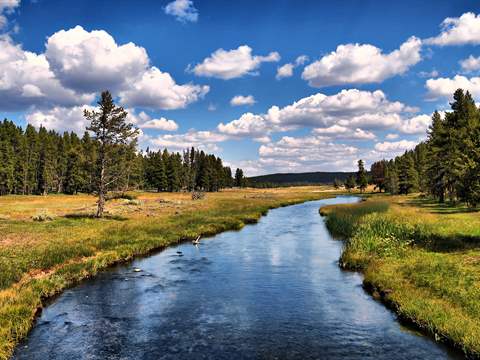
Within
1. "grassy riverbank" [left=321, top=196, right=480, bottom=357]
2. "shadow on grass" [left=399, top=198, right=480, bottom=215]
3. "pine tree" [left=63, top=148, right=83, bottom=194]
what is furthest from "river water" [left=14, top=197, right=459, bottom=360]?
"pine tree" [left=63, top=148, right=83, bottom=194]

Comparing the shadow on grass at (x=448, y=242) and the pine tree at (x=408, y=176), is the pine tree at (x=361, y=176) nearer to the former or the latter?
the pine tree at (x=408, y=176)

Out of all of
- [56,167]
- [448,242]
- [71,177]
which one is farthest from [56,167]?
[448,242]

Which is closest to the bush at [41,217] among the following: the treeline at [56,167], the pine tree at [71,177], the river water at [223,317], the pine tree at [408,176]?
the river water at [223,317]

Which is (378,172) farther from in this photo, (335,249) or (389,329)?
(389,329)

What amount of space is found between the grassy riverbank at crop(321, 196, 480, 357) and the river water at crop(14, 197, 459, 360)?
872mm

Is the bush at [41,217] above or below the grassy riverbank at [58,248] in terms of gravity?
above

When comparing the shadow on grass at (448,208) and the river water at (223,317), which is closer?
the river water at (223,317)

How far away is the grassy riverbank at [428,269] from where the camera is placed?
651 inches

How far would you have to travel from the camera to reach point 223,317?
1909cm

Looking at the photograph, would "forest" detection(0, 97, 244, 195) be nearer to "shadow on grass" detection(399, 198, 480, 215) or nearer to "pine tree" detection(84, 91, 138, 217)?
"pine tree" detection(84, 91, 138, 217)

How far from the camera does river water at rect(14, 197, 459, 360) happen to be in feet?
50.0

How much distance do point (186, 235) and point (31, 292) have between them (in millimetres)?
24588

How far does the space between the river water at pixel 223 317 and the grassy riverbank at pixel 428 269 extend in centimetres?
87

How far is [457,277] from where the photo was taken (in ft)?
69.1
